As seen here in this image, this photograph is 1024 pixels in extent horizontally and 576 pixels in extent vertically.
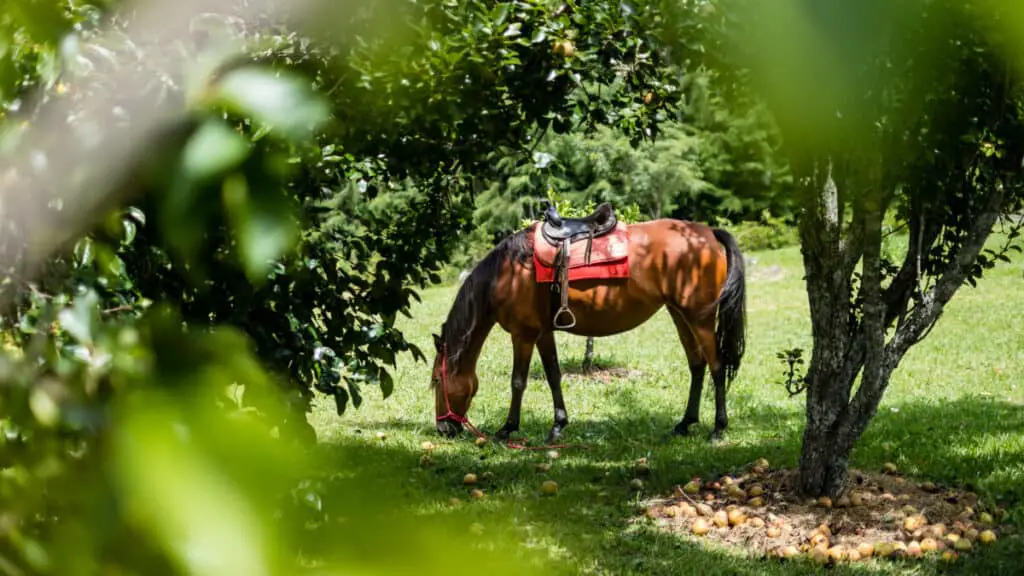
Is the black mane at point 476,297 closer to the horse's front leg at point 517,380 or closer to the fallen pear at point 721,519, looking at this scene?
the horse's front leg at point 517,380

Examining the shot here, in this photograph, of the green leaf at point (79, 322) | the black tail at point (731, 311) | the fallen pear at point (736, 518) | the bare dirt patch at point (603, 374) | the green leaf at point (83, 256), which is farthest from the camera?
the bare dirt patch at point (603, 374)

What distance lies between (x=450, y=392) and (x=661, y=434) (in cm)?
152

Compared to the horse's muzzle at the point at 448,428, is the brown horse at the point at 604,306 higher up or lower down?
higher up

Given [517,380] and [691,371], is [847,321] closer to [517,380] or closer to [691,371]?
[691,371]

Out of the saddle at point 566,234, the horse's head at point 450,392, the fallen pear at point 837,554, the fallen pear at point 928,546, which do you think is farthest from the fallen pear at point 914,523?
the horse's head at point 450,392

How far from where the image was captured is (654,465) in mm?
6023

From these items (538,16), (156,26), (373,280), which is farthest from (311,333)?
(156,26)

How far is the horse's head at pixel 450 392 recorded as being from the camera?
23.1ft

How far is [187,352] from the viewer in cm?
26

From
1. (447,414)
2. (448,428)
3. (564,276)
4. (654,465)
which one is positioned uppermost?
(564,276)

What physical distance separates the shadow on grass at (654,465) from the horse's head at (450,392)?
0.48 ft

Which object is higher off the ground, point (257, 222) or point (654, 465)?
point (257, 222)

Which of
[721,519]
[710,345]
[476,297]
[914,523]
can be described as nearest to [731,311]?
[710,345]

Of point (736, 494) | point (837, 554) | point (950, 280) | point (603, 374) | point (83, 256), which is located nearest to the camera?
point (83, 256)
